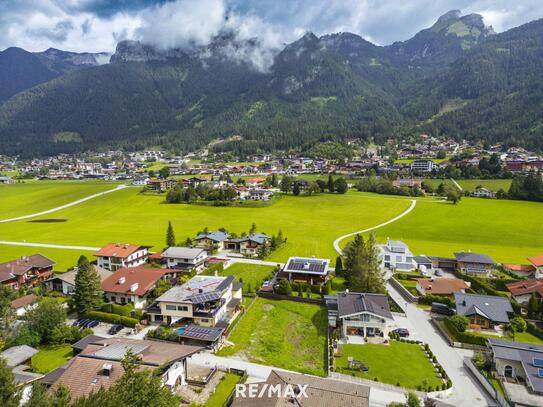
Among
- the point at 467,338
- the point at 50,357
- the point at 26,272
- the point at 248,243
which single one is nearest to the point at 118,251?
the point at 26,272

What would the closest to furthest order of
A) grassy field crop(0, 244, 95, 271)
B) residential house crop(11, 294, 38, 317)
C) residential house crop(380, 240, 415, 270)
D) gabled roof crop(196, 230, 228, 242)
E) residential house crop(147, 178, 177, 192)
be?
residential house crop(11, 294, 38, 317) → residential house crop(380, 240, 415, 270) → grassy field crop(0, 244, 95, 271) → gabled roof crop(196, 230, 228, 242) → residential house crop(147, 178, 177, 192)

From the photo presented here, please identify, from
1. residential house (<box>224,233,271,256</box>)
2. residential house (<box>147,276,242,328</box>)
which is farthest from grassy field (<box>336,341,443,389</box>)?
residential house (<box>224,233,271,256</box>)

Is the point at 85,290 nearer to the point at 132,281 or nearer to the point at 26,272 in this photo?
the point at 132,281

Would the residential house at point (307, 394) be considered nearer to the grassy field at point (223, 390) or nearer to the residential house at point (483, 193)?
the grassy field at point (223, 390)

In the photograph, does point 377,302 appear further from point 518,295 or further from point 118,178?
point 118,178

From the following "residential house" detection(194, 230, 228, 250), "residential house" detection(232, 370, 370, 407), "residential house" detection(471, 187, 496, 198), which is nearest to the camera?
"residential house" detection(232, 370, 370, 407)

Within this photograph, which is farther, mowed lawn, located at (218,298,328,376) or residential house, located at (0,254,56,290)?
residential house, located at (0,254,56,290)

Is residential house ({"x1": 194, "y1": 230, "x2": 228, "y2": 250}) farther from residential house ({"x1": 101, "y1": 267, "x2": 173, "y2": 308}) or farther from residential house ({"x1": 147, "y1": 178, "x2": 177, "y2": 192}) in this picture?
residential house ({"x1": 147, "y1": 178, "x2": 177, "y2": 192})

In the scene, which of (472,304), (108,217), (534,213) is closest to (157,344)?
(472,304)
